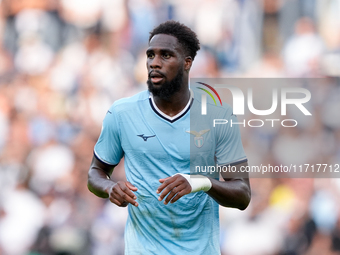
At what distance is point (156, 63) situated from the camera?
9.56ft

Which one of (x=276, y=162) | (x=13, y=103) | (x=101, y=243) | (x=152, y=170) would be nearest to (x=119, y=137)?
(x=152, y=170)

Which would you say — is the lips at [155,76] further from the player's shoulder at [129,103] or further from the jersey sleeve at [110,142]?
the jersey sleeve at [110,142]

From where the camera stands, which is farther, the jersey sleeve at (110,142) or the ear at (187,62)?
the ear at (187,62)

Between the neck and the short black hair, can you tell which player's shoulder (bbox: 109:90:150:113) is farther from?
the short black hair

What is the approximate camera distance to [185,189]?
2402 millimetres

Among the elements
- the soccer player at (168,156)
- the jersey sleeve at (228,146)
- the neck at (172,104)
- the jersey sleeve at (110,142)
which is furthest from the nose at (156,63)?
the jersey sleeve at (228,146)

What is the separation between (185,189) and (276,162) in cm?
345

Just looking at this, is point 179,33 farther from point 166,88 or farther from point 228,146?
point 228,146

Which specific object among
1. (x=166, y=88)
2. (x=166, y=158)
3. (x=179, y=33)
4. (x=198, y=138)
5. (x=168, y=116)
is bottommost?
(x=166, y=158)

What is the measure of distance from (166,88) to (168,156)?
1.49 ft

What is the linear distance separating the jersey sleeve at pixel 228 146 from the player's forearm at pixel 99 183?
2.41ft

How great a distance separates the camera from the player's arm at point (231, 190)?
8.83 feet

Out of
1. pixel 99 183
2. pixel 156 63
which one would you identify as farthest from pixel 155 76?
pixel 99 183

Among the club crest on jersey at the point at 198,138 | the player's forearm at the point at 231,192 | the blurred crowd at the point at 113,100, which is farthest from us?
the blurred crowd at the point at 113,100
